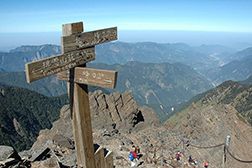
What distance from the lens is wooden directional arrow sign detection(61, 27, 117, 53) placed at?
218 inches

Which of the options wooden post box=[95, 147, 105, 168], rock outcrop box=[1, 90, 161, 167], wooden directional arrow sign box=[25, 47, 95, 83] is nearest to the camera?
wooden directional arrow sign box=[25, 47, 95, 83]

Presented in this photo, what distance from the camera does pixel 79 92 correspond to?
597cm

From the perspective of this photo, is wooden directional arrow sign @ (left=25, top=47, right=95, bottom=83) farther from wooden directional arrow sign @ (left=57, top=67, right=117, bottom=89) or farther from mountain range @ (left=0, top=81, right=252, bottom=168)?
mountain range @ (left=0, top=81, right=252, bottom=168)

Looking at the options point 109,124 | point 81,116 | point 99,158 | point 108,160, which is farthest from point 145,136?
point 81,116

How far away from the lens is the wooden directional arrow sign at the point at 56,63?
4.71 meters

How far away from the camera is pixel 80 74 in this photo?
574 centimetres

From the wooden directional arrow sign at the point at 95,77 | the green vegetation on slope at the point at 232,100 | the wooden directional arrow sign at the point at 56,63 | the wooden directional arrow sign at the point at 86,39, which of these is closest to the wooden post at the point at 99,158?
the wooden directional arrow sign at the point at 95,77

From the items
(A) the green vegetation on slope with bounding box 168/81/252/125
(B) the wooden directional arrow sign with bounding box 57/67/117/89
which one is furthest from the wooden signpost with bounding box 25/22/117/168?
(A) the green vegetation on slope with bounding box 168/81/252/125

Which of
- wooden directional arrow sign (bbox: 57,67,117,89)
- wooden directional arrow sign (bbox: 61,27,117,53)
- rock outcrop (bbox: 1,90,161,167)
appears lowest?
rock outcrop (bbox: 1,90,161,167)

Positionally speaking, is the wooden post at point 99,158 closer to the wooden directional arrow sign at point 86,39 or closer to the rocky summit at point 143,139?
the wooden directional arrow sign at point 86,39

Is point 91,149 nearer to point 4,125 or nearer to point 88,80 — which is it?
point 88,80

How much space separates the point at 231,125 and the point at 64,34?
3928cm

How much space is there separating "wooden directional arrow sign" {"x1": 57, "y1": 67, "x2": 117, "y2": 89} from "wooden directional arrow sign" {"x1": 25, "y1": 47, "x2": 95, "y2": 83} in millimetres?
319

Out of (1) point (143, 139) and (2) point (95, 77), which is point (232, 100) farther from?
(2) point (95, 77)
